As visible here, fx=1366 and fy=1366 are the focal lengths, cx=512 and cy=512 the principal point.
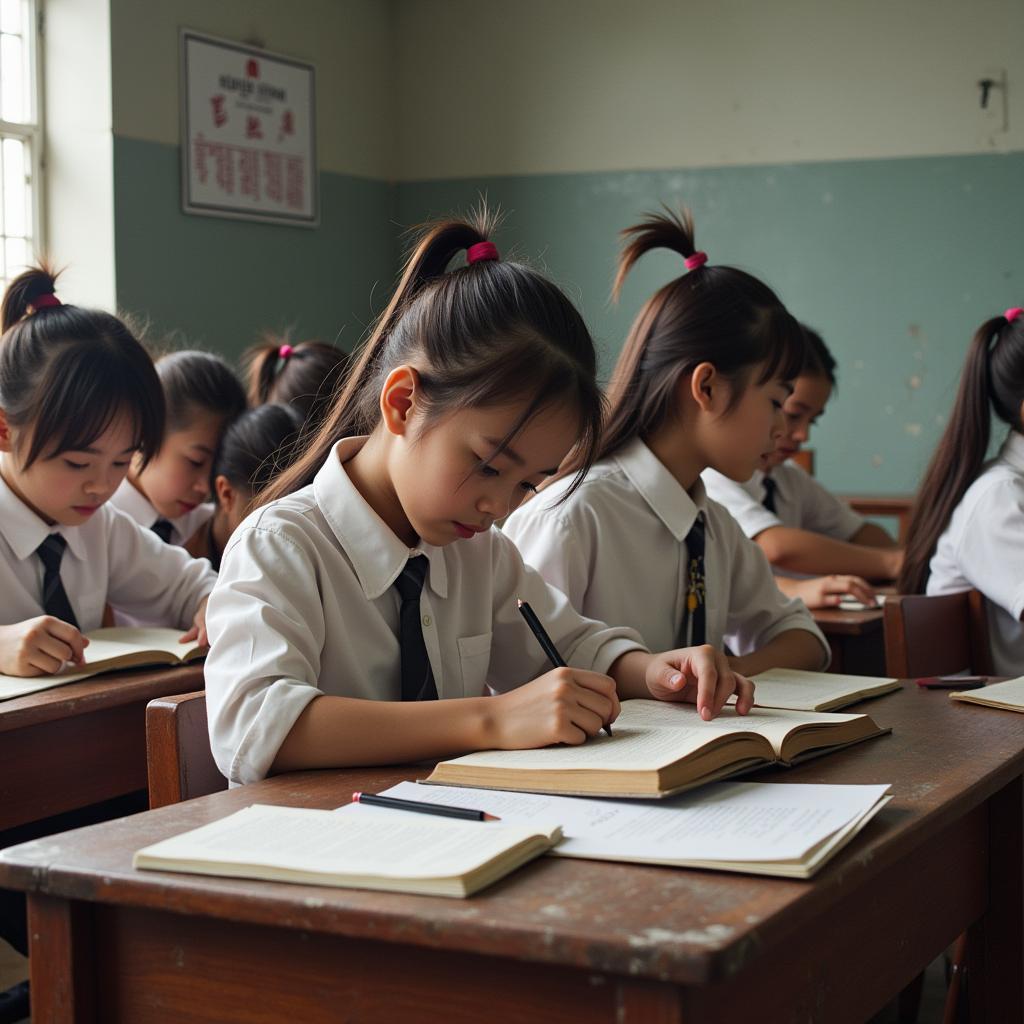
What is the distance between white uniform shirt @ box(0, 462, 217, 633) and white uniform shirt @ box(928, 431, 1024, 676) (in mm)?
1339

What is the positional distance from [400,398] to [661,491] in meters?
0.69

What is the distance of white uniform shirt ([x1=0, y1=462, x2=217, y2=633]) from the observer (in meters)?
2.14

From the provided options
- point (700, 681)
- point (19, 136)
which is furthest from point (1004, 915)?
point (19, 136)

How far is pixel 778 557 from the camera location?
125 inches

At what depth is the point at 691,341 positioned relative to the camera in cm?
202

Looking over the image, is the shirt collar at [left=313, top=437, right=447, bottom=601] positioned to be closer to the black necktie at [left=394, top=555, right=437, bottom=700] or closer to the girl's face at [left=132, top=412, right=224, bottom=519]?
the black necktie at [left=394, top=555, right=437, bottom=700]

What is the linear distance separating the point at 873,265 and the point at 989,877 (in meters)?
4.07

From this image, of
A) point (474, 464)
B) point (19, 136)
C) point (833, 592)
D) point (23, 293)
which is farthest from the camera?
point (19, 136)

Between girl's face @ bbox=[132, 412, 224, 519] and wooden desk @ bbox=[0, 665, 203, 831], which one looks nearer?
wooden desk @ bbox=[0, 665, 203, 831]

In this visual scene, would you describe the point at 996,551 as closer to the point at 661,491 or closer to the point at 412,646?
the point at 661,491

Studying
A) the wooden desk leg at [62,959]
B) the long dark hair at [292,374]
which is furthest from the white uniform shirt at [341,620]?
the long dark hair at [292,374]

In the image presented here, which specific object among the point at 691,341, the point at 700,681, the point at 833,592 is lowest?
the point at 833,592

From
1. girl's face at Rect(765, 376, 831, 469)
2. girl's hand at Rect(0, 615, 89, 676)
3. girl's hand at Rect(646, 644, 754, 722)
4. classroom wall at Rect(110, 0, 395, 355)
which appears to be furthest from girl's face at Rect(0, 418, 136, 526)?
classroom wall at Rect(110, 0, 395, 355)

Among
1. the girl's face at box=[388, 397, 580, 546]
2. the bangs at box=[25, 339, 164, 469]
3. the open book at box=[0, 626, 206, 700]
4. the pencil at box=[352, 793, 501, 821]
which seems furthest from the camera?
the bangs at box=[25, 339, 164, 469]
